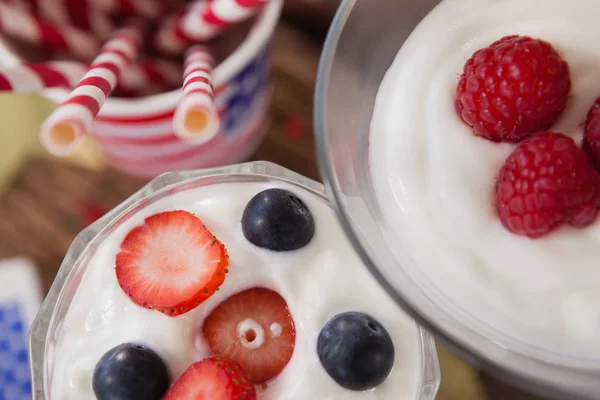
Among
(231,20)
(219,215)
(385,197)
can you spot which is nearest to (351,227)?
(385,197)

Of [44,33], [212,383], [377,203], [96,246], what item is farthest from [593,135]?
[44,33]

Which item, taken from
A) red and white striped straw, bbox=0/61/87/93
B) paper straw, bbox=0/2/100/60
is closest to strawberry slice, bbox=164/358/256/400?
red and white striped straw, bbox=0/61/87/93

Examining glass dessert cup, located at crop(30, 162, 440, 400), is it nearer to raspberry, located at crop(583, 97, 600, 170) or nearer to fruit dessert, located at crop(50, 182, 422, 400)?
fruit dessert, located at crop(50, 182, 422, 400)

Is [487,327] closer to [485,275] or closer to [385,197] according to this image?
[485,275]

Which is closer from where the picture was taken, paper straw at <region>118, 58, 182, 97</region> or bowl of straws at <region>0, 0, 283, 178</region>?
bowl of straws at <region>0, 0, 283, 178</region>

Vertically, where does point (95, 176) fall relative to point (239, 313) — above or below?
above

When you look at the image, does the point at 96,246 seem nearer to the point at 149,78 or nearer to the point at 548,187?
the point at 149,78

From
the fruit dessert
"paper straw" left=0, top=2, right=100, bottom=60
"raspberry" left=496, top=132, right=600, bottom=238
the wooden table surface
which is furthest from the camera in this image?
the wooden table surface
